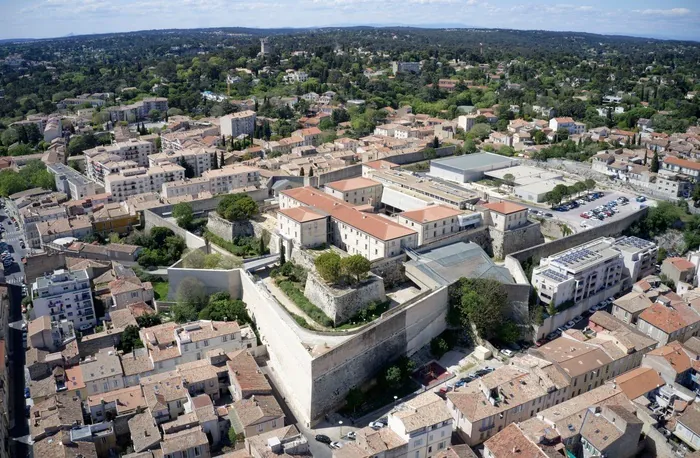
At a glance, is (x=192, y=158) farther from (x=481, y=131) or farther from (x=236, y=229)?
(x=481, y=131)

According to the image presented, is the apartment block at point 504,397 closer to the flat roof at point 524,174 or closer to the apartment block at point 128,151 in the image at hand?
the flat roof at point 524,174

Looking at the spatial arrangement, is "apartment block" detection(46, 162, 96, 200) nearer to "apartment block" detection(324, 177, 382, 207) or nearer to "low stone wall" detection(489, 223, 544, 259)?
"apartment block" detection(324, 177, 382, 207)

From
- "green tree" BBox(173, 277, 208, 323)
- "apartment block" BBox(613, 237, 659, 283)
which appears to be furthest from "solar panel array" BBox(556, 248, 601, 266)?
"green tree" BBox(173, 277, 208, 323)

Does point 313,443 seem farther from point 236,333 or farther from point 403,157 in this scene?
point 403,157

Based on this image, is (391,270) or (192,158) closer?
(391,270)

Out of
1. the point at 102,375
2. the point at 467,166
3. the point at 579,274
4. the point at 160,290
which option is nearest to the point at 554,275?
the point at 579,274

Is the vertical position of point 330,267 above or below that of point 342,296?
above

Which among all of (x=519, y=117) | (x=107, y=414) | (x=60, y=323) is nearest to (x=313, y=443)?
(x=107, y=414)

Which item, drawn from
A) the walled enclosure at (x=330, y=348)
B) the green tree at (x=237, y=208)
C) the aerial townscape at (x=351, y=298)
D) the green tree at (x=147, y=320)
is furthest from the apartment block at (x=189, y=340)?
the green tree at (x=237, y=208)
